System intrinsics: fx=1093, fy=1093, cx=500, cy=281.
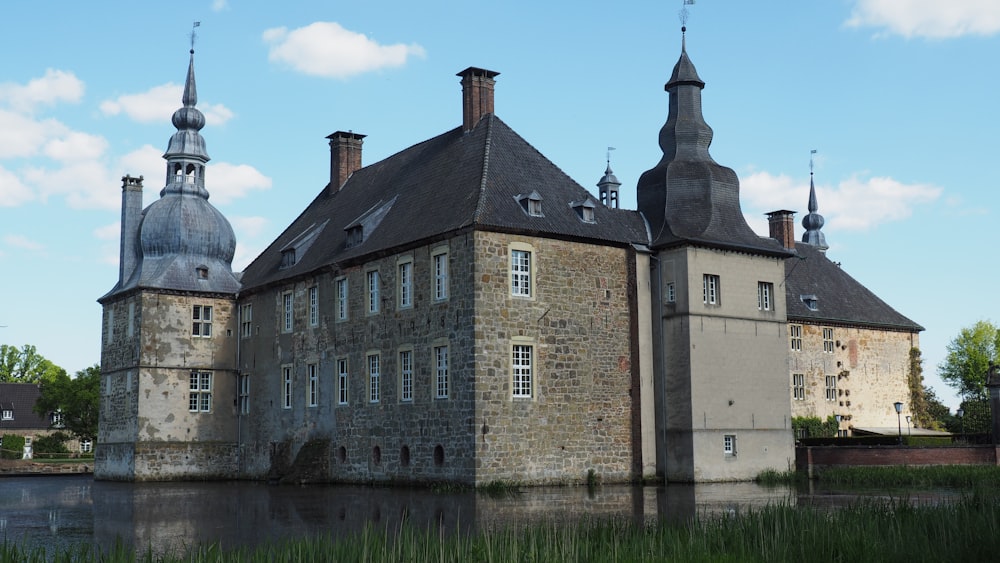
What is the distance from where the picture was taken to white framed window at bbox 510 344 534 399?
28.4 m

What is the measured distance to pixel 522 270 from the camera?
29.1 meters

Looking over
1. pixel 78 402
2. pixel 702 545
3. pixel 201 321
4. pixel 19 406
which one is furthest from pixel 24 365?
pixel 702 545

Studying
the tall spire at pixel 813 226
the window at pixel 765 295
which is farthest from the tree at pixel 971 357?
the window at pixel 765 295

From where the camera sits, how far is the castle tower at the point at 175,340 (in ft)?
127

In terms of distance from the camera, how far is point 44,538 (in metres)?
15.9

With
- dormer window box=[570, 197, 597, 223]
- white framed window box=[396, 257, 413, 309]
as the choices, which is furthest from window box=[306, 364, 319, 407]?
dormer window box=[570, 197, 597, 223]

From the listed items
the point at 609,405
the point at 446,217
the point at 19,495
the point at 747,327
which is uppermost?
the point at 446,217

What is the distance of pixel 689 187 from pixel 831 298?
21.3m

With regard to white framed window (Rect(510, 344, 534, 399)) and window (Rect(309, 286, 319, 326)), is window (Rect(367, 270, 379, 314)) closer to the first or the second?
window (Rect(309, 286, 319, 326))

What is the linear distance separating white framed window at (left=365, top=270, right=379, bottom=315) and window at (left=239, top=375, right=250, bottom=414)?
9492 mm

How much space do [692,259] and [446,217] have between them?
7.17m

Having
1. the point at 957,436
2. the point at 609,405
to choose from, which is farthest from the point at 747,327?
the point at 957,436

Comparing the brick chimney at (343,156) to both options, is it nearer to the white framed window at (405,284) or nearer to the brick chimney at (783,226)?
the white framed window at (405,284)

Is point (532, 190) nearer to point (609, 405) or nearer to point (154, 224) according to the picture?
point (609, 405)
